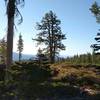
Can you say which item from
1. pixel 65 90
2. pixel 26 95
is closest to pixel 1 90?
pixel 26 95

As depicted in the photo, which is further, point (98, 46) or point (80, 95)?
point (98, 46)

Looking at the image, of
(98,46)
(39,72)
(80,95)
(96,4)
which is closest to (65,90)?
(80,95)

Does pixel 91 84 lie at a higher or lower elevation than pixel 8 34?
lower

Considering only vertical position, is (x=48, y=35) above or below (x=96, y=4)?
below

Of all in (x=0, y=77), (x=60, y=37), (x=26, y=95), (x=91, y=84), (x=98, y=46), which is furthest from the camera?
(x=60, y=37)

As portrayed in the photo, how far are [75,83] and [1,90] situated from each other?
17.1 ft

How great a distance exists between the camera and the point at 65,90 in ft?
57.0

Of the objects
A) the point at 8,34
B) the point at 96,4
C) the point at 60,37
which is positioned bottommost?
the point at 8,34

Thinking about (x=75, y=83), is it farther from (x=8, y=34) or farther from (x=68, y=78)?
(x=8, y=34)

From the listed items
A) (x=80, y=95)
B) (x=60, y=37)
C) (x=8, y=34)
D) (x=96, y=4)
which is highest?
(x=96, y=4)

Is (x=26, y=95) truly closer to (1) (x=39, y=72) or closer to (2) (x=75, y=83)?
(2) (x=75, y=83)

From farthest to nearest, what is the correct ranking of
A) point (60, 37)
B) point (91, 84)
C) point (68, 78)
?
1. point (60, 37)
2. point (68, 78)
3. point (91, 84)

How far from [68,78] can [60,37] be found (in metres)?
46.0

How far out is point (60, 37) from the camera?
6794 centimetres
